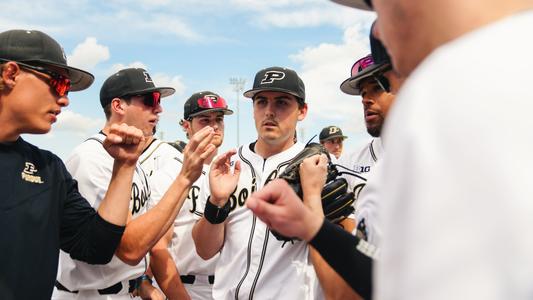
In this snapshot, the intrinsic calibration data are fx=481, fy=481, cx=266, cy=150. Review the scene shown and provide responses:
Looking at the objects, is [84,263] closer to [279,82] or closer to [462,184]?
[279,82]

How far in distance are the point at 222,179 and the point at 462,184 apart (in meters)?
3.11

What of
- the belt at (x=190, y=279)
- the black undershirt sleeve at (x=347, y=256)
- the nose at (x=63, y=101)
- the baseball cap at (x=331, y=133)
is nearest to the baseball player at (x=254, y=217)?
the nose at (x=63, y=101)

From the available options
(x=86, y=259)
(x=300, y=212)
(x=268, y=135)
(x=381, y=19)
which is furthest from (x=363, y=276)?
(x=268, y=135)

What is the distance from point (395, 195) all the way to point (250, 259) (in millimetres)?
3197

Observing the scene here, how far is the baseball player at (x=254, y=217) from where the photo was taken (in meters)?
3.60

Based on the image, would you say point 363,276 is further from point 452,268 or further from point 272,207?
point 452,268

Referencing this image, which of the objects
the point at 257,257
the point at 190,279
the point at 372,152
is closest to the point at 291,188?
the point at 257,257

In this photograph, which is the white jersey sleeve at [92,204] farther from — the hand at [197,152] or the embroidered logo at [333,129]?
the embroidered logo at [333,129]

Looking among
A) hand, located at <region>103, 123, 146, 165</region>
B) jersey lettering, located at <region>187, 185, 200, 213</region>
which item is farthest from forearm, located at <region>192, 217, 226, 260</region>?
hand, located at <region>103, 123, 146, 165</region>

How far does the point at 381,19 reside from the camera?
87 cm

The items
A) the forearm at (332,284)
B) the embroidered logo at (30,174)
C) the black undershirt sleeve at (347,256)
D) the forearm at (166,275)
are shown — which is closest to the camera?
the black undershirt sleeve at (347,256)

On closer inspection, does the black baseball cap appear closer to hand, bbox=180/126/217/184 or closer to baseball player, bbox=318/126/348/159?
hand, bbox=180/126/217/184

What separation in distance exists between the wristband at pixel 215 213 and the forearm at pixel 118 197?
0.80 metres

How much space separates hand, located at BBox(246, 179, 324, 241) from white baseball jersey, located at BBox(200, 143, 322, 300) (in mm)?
1964
